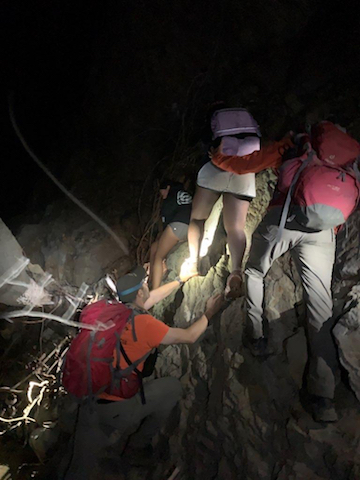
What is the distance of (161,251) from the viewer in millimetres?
5203

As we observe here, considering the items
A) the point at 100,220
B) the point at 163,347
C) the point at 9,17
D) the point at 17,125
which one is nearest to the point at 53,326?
the point at 100,220

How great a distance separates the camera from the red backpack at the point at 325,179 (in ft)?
7.70

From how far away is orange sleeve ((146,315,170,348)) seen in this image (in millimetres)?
3551

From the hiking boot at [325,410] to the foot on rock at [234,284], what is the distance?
1335 millimetres

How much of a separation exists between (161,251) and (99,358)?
213 cm

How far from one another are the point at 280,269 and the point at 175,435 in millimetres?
2444

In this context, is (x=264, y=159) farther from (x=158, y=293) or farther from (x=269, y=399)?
(x=158, y=293)

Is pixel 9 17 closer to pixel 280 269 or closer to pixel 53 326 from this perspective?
pixel 53 326

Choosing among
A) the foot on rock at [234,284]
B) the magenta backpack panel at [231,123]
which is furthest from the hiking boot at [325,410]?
the magenta backpack panel at [231,123]

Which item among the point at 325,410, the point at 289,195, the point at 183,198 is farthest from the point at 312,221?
the point at 183,198

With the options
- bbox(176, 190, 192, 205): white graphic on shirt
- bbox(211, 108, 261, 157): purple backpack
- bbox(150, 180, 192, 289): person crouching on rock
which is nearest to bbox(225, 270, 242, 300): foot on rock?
bbox(211, 108, 261, 157): purple backpack

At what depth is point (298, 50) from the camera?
19.7ft

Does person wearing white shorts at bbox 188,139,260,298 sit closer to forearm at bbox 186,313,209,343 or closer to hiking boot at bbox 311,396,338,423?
forearm at bbox 186,313,209,343

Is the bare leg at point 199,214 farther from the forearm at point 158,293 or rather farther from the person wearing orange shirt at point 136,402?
the person wearing orange shirt at point 136,402
